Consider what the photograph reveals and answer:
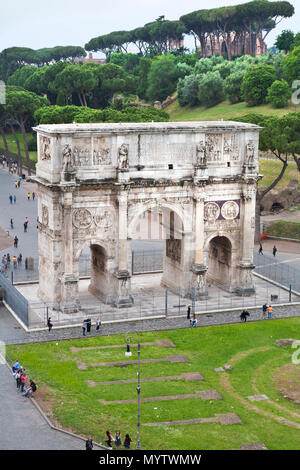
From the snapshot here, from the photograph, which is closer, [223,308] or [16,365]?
[16,365]

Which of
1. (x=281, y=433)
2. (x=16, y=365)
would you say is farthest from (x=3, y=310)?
(x=281, y=433)

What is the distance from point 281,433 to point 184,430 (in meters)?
5.71

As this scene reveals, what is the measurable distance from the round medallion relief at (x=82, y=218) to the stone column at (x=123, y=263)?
99.9 inches

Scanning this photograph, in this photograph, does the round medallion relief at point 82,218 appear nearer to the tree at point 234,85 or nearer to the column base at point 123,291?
the column base at point 123,291

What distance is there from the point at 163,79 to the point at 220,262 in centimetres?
10419

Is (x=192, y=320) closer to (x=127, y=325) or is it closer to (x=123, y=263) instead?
(x=127, y=325)

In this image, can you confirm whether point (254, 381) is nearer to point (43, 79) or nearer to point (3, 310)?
point (3, 310)

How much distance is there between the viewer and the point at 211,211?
257ft

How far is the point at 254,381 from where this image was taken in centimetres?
6162

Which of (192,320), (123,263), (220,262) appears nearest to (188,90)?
(220,262)

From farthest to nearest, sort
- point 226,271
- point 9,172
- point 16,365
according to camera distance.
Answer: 1. point 9,172
2. point 226,271
3. point 16,365

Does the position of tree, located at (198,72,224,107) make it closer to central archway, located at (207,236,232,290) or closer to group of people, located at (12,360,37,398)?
central archway, located at (207,236,232,290)

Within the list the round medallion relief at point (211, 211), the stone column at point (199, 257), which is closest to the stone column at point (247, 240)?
the round medallion relief at point (211, 211)

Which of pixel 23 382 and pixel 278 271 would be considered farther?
pixel 278 271
